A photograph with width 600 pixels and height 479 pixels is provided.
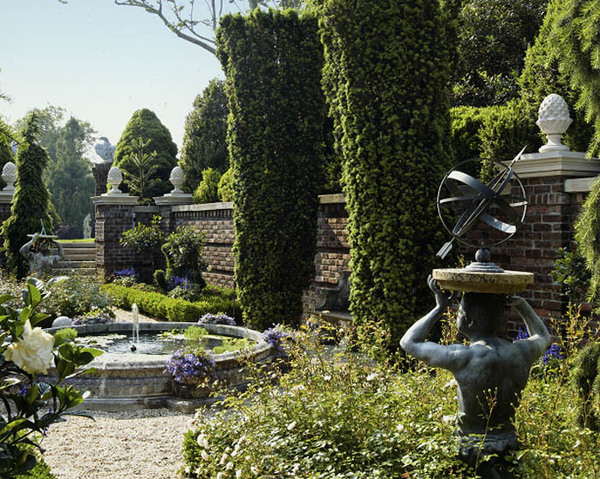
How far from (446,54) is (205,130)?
1524cm

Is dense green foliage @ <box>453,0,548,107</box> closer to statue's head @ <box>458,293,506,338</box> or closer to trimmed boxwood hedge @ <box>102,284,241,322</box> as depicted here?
trimmed boxwood hedge @ <box>102,284,241,322</box>

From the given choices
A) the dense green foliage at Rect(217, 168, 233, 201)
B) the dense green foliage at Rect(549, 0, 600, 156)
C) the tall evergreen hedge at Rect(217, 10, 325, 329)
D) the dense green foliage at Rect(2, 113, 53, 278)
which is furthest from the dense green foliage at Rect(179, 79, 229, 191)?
the dense green foliage at Rect(549, 0, 600, 156)

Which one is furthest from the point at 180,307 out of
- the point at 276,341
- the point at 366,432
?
the point at 366,432

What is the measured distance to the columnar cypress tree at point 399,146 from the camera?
7125 mm

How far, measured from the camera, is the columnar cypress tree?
7.12m

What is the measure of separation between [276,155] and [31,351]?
8.00 metres

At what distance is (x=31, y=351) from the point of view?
238 centimetres

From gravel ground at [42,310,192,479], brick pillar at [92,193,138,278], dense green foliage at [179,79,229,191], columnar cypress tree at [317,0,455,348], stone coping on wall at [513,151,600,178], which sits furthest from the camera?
dense green foliage at [179,79,229,191]

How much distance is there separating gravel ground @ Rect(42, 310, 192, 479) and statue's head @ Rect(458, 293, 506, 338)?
2.58 metres

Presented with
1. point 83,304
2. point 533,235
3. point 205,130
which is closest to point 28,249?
point 83,304

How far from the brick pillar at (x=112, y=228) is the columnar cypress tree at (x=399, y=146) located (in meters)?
10.1

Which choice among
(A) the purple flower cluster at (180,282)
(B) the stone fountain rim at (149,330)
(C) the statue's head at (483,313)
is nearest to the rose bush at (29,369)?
(C) the statue's head at (483,313)

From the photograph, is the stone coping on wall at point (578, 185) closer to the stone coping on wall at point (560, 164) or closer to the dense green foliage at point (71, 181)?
the stone coping on wall at point (560, 164)

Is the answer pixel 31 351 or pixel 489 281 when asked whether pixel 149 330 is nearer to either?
pixel 489 281
